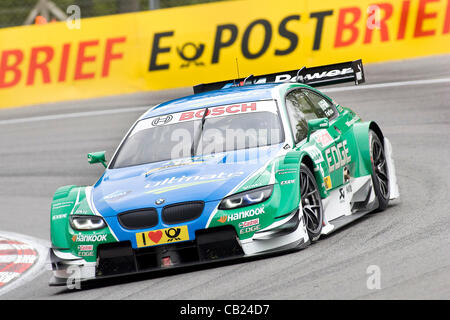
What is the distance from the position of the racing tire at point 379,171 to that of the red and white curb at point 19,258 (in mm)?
3240

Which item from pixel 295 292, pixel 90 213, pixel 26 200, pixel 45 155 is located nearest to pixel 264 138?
pixel 90 213

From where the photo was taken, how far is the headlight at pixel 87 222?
7535 millimetres

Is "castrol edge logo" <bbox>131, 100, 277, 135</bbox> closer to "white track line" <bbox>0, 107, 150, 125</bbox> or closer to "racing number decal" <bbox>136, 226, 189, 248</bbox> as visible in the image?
"racing number decal" <bbox>136, 226, 189, 248</bbox>

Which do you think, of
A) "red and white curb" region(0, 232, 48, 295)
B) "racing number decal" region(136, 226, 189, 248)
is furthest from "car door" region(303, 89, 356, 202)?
"red and white curb" region(0, 232, 48, 295)

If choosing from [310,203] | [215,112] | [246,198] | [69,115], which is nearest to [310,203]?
[310,203]

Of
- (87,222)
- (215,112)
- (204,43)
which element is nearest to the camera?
(87,222)

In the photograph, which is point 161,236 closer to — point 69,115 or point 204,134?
point 204,134

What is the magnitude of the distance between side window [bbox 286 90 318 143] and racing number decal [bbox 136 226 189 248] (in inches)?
62.1

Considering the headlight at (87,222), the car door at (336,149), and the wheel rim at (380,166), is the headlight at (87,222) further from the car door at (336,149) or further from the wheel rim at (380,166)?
the wheel rim at (380,166)

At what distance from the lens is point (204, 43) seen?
57.6 ft

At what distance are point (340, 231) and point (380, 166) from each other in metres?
1.46
